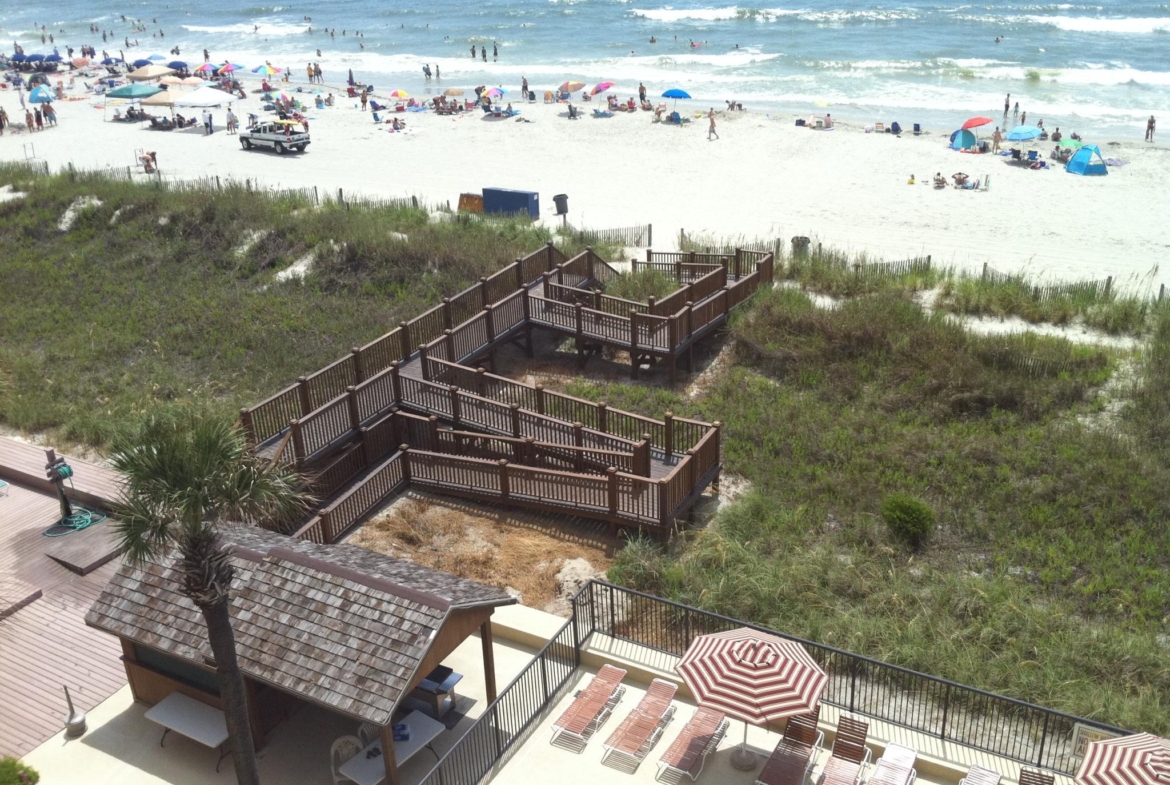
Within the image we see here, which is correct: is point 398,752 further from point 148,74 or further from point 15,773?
point 148,74

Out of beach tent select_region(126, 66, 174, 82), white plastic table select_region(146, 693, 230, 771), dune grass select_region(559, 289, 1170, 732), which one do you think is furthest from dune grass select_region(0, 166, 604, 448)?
beach tent select_region(126, 66, 174, 82)

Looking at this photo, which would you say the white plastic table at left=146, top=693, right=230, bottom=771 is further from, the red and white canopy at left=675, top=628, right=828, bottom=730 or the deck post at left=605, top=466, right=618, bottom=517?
the deck post at left=605, top=466, right=618, bottom=517

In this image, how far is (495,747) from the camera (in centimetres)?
1107

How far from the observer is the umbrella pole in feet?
35.8

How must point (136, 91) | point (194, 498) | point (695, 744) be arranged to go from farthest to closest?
point (136, 91) < point (695, 744) < point (194, 498)

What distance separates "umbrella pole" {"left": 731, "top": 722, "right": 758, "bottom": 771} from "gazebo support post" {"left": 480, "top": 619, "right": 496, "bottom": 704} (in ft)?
8.87

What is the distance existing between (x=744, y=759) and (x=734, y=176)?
32.0 metres

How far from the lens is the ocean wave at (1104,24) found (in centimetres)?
→ 7781

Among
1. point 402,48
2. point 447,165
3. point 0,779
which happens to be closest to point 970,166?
point 447,165

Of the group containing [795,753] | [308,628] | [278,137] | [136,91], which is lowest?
[795,753]

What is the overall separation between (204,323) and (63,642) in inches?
527

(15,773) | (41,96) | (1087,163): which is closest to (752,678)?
(15,773)

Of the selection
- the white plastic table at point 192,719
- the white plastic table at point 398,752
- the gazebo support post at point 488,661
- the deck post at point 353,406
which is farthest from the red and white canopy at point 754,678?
the deck post at point 353,406

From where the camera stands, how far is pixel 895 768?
1042cm
